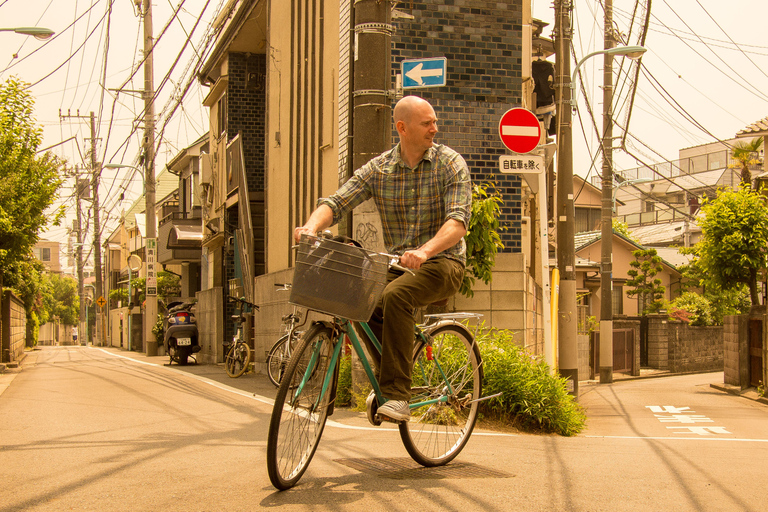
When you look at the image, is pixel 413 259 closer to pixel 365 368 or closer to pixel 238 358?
pixel 365 368

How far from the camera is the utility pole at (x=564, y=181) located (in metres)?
12.2

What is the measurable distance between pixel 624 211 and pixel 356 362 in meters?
60.2

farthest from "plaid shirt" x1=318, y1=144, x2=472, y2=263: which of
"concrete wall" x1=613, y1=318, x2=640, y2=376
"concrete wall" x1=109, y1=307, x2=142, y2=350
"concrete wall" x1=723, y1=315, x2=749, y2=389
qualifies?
"concrete wall" x1=109, y1=307, x2=142, y2=350

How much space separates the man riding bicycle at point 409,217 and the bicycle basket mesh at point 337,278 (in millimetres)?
224

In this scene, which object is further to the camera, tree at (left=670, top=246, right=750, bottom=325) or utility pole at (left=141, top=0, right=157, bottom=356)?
tree at (left=670, top=246, right=750, bottom=325)

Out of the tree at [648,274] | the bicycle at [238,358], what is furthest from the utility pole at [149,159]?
the tree at [648,274]

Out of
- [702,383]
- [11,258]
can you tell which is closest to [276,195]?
[11,258]

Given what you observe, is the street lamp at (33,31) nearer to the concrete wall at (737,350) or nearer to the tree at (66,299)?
the concrete wall at (737,350)

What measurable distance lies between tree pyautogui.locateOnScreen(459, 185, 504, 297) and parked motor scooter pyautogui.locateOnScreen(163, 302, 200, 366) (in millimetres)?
11106

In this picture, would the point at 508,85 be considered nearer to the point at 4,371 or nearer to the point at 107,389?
the point at 107,389

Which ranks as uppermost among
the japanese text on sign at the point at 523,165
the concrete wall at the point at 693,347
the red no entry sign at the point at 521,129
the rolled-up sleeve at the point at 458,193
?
the red no entry sign at the point at 521,129

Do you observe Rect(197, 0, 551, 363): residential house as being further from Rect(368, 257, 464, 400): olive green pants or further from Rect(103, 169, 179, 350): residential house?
Rect(103, 169, 179, 350): residential house

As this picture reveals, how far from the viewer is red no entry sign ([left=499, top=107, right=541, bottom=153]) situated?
324 inches

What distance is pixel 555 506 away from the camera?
3.43 m
